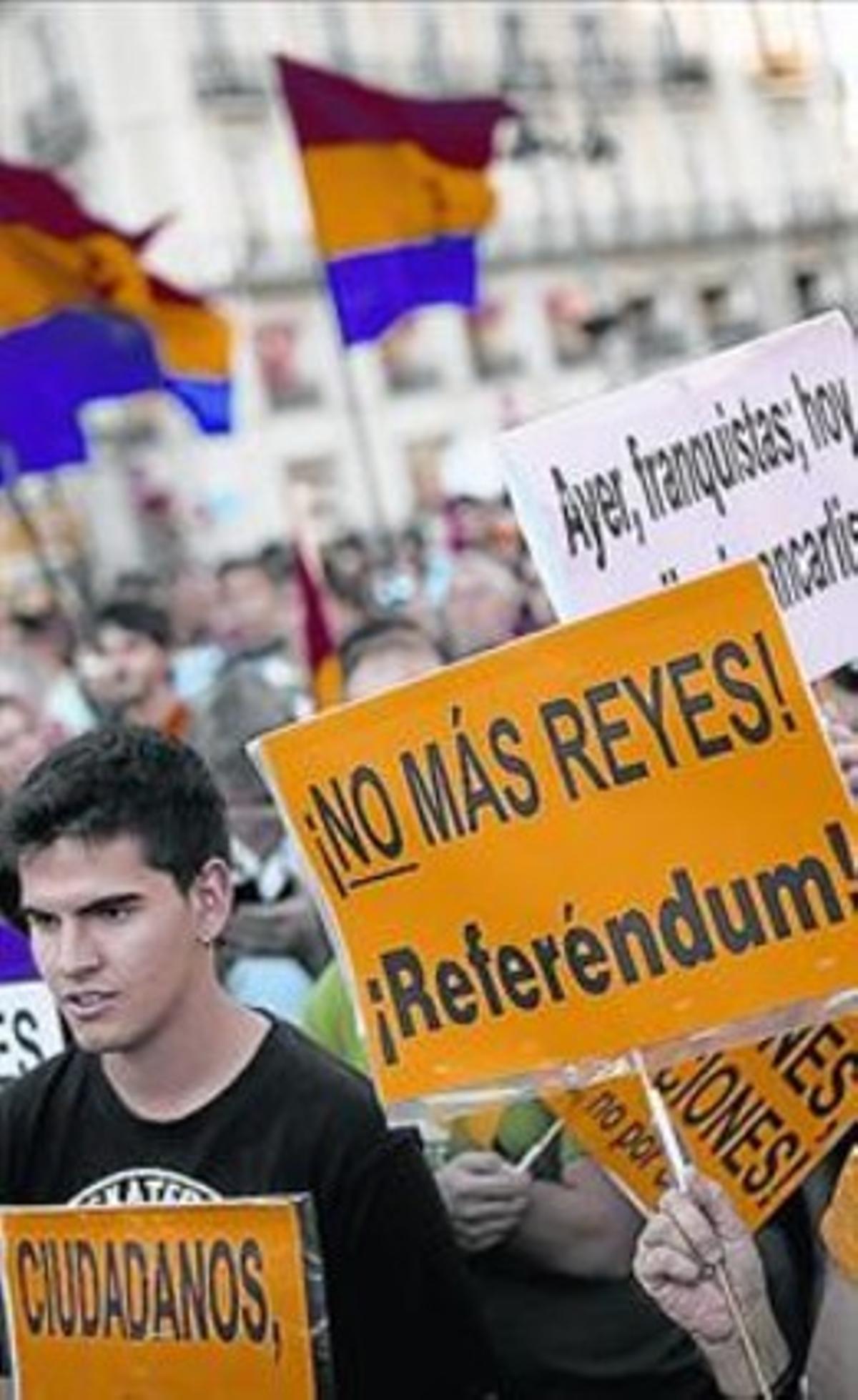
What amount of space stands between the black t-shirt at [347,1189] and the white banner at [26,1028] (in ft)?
2.12

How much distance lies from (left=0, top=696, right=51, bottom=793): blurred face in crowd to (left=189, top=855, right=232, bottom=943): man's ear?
86.4 inches

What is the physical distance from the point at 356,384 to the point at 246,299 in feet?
7.34

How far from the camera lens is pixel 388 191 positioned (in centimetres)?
746

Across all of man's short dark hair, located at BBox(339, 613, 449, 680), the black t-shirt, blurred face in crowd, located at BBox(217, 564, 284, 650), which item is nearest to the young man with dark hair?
the black t-shirt

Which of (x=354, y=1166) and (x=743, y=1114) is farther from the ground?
(x=354, y=1166)

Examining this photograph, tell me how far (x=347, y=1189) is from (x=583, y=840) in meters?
0.42

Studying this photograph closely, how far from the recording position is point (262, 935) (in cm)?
400

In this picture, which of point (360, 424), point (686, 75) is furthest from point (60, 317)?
point (686, 75)

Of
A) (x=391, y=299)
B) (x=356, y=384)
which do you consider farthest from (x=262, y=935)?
(x=356, y=384)

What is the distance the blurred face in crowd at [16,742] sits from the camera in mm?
4992

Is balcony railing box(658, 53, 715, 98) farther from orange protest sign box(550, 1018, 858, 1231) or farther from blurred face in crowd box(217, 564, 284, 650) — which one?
orange protest sign box(550, 1018, 858, 1231)

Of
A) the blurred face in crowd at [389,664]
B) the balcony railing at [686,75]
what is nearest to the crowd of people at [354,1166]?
the blurred face in crowd at [389,664]

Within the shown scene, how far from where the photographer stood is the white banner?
318cm

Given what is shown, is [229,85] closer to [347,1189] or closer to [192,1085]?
[192,1085]
